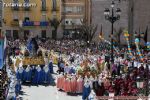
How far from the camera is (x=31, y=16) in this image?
75188mm

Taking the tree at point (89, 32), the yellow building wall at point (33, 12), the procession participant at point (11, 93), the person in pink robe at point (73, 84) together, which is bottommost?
the tree at point (89, 32)

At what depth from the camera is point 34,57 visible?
2859 centimetres

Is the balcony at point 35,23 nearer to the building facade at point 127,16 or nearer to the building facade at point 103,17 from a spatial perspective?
the building facade at point 127,16

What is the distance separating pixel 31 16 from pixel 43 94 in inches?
2068

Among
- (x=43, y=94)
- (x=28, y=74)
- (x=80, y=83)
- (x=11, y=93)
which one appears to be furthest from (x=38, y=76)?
(x=11, y=93)

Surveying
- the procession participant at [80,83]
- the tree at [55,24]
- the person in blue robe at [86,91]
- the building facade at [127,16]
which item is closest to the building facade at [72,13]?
the tree at [55,24]

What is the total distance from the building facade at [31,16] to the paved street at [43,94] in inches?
1943

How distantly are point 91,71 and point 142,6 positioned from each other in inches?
1409

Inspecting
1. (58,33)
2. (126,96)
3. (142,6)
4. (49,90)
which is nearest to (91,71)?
(49,90)

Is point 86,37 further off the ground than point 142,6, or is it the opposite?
point 142,6

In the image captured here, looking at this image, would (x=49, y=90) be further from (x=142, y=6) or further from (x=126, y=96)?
(x=142, y=6)

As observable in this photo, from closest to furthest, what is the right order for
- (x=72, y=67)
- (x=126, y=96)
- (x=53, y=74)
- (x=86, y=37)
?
(x=126, y=96), (x=72, y=67), (x=53, y=74), (x=86, y=37)

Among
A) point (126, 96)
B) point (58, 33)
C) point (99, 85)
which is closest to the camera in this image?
point (126, 96)

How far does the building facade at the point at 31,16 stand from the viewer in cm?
7456
